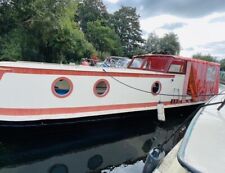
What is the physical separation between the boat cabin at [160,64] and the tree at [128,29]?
158ft

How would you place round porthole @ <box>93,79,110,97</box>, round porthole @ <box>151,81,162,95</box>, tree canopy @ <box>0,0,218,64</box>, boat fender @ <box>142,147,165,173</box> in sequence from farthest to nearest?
tree canopy @ <box>0,0,218,64</box>, round porthole @ <box>151,81,162,95</box>, round porthole @ <box>93,79,110,97</box>, boat fender @ <box>142,147,165,173</box>

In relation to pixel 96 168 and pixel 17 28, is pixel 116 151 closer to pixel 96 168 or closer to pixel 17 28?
pixel 96 168

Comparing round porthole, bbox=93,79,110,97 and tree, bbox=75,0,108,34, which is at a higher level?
tree, bbox=75,0,108,34

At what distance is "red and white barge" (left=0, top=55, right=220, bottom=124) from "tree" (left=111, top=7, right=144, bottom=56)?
48.8 meters

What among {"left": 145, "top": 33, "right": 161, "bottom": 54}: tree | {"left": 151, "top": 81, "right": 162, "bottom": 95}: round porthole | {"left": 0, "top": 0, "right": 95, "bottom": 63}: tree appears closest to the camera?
{"left": 151, "top": 81, "right": 162, "bottom": 95}: round porthole

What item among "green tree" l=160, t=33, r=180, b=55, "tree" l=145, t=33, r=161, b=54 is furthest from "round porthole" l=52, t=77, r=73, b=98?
"tree" l=145, t=33, r=161, b=54

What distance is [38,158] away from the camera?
5.04 m

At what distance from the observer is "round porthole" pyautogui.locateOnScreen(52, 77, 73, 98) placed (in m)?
5.59

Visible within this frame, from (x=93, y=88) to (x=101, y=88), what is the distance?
0.37 metres

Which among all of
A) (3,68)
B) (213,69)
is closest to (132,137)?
(3,68)

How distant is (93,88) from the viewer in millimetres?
6109

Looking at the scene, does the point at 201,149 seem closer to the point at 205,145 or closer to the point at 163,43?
the point at 205,145

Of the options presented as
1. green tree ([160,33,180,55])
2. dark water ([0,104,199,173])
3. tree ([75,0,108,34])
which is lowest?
dark water ([0,104,199,173])

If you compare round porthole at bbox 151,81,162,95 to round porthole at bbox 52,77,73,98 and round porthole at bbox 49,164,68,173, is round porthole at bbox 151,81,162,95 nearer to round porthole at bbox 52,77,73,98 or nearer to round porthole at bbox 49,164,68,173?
round porthole at bbox 52,77,73,98
